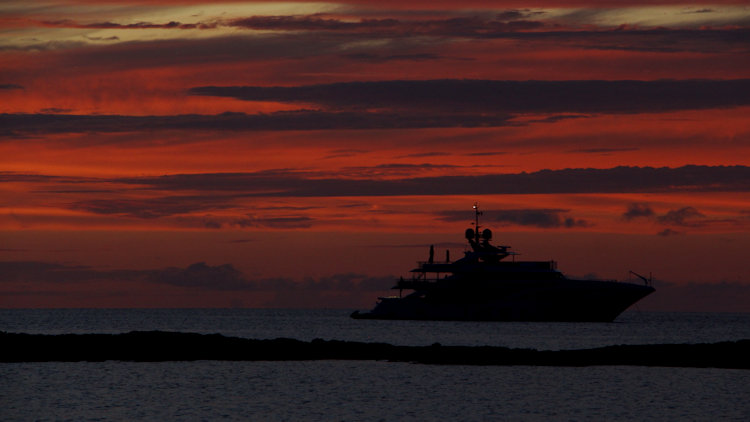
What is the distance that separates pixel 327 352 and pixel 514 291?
2314 inches

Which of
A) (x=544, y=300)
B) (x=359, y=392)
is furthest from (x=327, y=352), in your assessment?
(x=544, y=300)

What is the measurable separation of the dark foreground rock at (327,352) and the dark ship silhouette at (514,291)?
52.9 meters

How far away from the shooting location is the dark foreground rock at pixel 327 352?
71500mm

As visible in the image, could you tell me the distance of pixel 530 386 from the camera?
6131 cm

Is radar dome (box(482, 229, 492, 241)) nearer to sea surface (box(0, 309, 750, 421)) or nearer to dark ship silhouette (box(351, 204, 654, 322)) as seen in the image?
dark ship silhouette (box(351, 204, 654, 322))

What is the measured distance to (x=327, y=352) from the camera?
78438 mm

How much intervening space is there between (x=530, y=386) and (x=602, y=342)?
175 feet

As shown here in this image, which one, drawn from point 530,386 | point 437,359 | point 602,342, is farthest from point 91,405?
point 602,342

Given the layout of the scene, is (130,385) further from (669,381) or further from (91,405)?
(669,381)

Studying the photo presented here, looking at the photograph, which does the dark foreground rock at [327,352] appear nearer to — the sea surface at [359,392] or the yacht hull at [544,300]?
the sea surface at [359,392]

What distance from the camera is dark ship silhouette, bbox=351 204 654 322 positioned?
132 meters

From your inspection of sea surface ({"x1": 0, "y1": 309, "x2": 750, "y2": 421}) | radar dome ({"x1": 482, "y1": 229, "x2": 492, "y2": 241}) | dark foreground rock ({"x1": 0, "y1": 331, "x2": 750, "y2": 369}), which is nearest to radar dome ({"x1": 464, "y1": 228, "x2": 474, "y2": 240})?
radar dome ({"x1": 482, "y1": 229, "x2": 492, "y2": 241})

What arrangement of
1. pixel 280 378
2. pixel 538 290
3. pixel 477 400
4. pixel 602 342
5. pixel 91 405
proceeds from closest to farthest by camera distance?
pixel 91 405
pixel 477 400
pixel 280 378
pixel 602 342
pixel 538 290

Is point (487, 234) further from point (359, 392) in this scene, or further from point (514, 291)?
point (359, 392)
